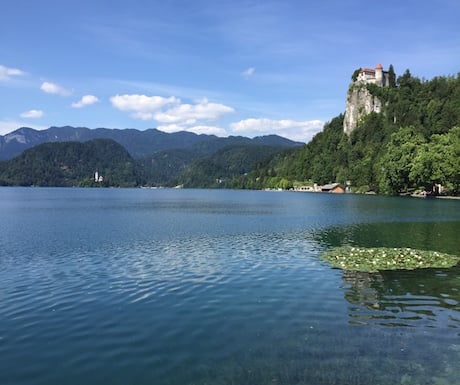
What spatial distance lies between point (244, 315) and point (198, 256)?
18.0 m

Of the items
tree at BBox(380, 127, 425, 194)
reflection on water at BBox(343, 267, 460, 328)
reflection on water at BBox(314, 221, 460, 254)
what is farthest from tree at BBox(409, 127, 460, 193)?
reflection on water at BBox(343, 267, 460, 328)

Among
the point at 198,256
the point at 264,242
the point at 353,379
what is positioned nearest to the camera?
the point at 353,379

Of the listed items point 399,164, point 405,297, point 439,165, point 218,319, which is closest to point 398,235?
point 405,297

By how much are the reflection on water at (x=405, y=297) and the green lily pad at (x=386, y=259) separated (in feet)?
4.53

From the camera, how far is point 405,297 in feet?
81.9

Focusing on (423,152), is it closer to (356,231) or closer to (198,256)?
(356,231)

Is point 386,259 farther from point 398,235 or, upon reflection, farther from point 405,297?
point 398,235

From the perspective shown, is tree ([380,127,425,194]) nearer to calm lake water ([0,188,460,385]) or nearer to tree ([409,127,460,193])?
tree ([409,127,460,193])

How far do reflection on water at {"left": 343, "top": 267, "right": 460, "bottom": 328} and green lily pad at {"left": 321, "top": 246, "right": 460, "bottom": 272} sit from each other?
4.53ft

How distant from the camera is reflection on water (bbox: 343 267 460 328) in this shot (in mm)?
20891

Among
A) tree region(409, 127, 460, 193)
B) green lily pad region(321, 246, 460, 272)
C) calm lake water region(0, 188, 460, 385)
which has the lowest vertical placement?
calm lake water region(0, 188, 460, 385)

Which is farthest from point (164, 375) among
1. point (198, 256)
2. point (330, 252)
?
point (330, 252)

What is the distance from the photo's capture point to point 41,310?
75.9 feet

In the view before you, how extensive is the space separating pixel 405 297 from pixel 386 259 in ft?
33.5
